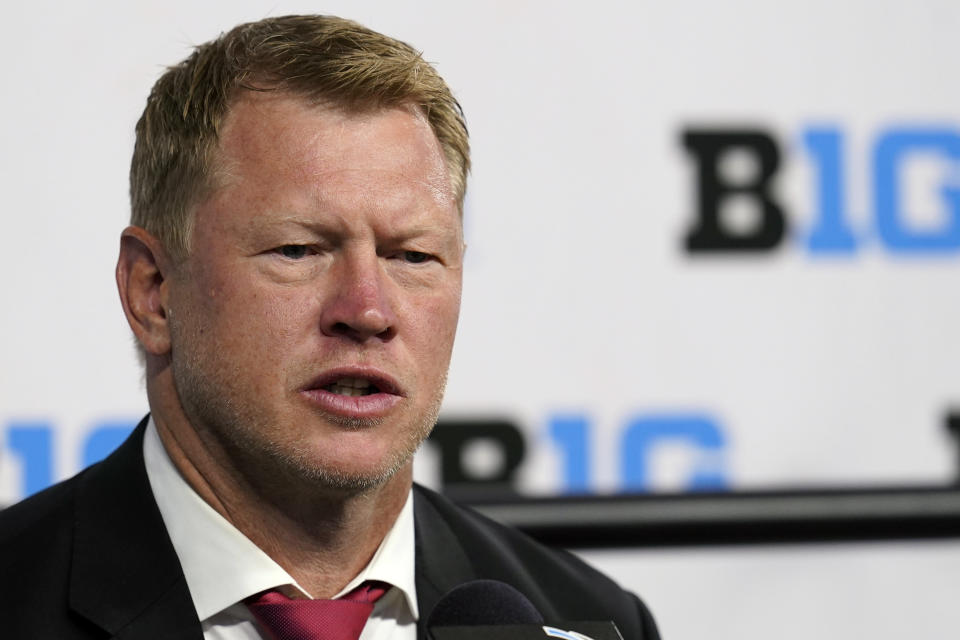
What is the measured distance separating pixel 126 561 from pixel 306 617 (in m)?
0.23

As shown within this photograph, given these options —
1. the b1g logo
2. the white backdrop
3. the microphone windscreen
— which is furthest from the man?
the b1g logo

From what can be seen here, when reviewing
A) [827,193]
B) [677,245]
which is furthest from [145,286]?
[827,193]

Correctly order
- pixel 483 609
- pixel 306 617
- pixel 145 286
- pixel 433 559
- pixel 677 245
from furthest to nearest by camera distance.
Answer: pixel 677 245 < pixel 433 559 < pixel 145 286 < pixel 306 617 < pixel 483 609

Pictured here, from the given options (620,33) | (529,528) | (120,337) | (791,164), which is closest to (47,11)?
(120,337)

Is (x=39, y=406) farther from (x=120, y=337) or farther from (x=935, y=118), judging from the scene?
(x=935, y=118)

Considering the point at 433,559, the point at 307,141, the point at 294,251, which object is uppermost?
the point at 307,141

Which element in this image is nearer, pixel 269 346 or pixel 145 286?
pixel 269 346

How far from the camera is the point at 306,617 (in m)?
1.51

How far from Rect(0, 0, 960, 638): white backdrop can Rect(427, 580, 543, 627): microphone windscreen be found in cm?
120

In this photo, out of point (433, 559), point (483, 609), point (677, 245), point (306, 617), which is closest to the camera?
point (483, 609)

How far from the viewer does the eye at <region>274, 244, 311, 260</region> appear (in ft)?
4.90

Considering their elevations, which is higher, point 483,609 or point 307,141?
point 307,141

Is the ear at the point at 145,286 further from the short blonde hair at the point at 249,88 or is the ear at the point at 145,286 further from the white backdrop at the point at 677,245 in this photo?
the white backdrop at the point at 677,245

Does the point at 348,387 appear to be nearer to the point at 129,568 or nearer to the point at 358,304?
the point at 358,304
